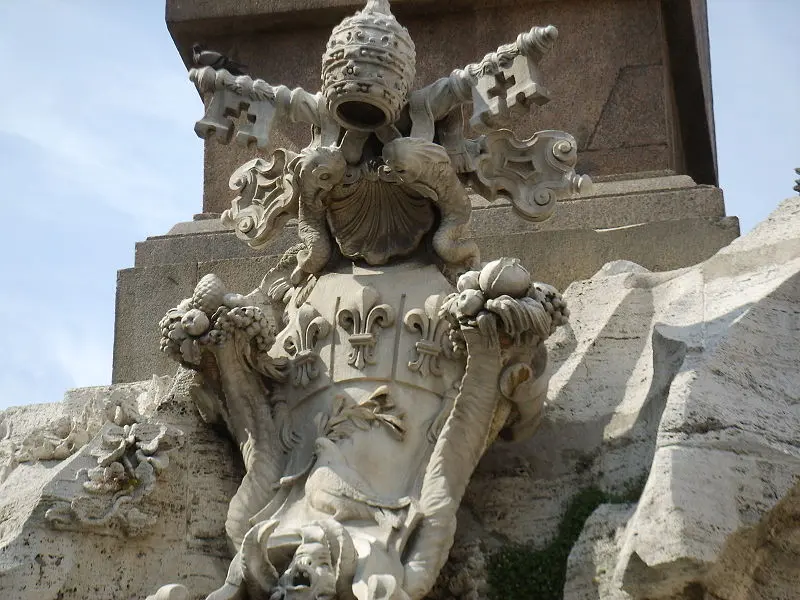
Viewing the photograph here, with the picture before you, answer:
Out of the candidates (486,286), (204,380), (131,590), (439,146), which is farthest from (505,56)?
(131,590)

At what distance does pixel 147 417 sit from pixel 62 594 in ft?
2.67

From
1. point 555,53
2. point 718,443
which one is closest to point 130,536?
point 718,443

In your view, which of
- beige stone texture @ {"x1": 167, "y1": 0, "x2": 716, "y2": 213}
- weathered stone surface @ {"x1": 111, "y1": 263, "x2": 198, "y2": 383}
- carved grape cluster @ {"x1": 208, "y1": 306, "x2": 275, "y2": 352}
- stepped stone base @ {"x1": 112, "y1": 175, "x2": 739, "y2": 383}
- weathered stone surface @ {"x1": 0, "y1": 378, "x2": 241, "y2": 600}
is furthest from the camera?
beige stone texture @ {"x1": 167, "y1": 0, "x2": 716, "y2": 213}

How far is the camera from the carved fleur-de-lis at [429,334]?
7.29 m

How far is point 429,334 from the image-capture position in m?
7.36

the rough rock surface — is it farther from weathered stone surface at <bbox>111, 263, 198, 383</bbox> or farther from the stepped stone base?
weathered stone surface at <bbox>111, 263, 198, 383</bbox>

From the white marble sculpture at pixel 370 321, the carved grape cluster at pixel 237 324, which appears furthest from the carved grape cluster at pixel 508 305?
the carved grape cluster at pixel 237 324

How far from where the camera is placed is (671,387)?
687 cm

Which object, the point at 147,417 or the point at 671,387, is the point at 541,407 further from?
the point at 147,417

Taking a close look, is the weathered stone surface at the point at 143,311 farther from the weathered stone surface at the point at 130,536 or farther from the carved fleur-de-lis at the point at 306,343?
the carved fleur-de-lis at the point at 306,343

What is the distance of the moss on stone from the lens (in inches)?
276

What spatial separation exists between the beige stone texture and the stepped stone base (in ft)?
1.32

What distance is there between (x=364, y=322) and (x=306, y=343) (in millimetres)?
227

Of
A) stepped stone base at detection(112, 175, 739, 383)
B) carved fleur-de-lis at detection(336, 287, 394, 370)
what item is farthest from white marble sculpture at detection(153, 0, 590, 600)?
stepped stone base at detection(112, 175, 739, 383)
